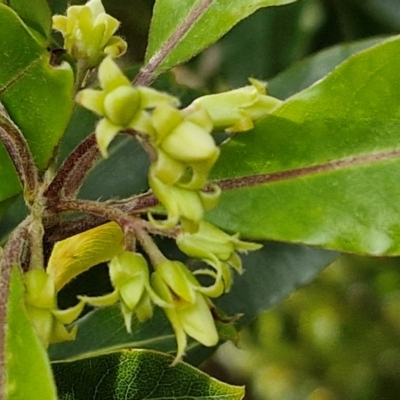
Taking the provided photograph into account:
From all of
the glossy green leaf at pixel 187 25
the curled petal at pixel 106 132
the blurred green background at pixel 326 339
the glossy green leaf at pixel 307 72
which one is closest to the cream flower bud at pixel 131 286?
the curled petal at pixel 106 132

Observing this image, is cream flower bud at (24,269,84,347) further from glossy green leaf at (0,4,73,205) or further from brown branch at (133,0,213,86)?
brown branch at (133,0,213,86)

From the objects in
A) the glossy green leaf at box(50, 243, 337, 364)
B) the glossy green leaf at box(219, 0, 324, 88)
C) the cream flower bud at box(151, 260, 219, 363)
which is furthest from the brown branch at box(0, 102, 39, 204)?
the glossy green leaf at box(219, 0, 324, 88)

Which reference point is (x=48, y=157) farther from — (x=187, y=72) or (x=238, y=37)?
(x=187, y=72)

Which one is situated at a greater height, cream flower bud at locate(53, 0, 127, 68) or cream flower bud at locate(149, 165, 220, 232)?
cream flower bud at locate(53, 0, 127, 68)

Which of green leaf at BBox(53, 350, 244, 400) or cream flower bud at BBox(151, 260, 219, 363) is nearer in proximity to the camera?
Answer: cream flower bud at BBox(151, 260, 219, 363)

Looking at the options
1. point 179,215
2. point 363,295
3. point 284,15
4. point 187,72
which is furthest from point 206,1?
point 363,295

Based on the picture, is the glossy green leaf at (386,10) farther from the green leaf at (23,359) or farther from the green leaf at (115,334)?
the green leaf at (23,359)

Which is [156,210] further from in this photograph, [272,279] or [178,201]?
[272,279]
